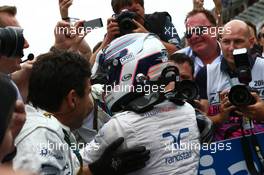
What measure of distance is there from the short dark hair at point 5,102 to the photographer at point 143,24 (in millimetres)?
2693

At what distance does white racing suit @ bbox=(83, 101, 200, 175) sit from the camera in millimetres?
2916

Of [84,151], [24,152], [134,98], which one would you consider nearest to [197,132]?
[134,98]

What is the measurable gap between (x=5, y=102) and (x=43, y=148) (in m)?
0.75

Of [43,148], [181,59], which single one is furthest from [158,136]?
[181,59]

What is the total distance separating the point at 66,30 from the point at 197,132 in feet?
6.19

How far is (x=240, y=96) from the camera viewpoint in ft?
12.0

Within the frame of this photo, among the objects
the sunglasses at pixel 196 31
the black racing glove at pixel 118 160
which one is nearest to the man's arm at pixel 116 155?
the black racing glove at pixel 118 160

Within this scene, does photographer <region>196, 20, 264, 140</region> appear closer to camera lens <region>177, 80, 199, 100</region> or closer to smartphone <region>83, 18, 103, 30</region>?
camera lens <region>177, 80, 199, 100</region>

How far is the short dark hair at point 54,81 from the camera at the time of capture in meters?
2.92

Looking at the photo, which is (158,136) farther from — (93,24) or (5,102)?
(93,24)

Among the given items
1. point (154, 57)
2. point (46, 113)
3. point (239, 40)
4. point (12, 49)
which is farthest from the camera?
point (239, 40)

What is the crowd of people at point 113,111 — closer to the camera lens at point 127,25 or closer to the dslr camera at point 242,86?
the dslr camera at point 242,86

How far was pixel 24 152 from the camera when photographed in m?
2.47

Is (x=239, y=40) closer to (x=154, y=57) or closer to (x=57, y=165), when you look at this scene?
(x=154, y=57)
